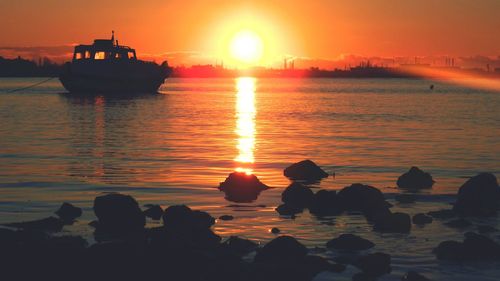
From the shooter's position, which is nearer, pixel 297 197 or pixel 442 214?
pixel 442 214

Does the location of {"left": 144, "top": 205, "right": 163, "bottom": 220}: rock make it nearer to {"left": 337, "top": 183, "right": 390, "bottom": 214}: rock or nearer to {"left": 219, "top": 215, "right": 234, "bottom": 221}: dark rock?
{"left": 219, "top": 215, "right": 234, "bottom": 221}: dark rock

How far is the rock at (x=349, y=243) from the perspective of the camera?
15.8 m

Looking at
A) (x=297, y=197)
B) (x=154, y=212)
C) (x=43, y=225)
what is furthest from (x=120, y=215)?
(x=297, y=197)

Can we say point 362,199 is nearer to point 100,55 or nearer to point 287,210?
point 287,210

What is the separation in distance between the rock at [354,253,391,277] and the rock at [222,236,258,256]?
2303mm

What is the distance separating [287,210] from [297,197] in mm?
1185

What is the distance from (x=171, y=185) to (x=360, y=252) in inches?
444

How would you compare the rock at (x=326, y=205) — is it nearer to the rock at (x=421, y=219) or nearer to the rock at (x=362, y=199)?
the rock at (x=362, y=199)

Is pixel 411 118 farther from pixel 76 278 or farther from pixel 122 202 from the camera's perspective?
pixel 76 278

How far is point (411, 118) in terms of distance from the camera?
73062mm

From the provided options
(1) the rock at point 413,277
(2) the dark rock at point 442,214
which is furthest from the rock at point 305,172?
(1) the rock at point 413,277

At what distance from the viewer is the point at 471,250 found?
15.0m

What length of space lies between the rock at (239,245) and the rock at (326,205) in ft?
14.8

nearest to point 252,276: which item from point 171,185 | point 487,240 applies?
point 487,240
